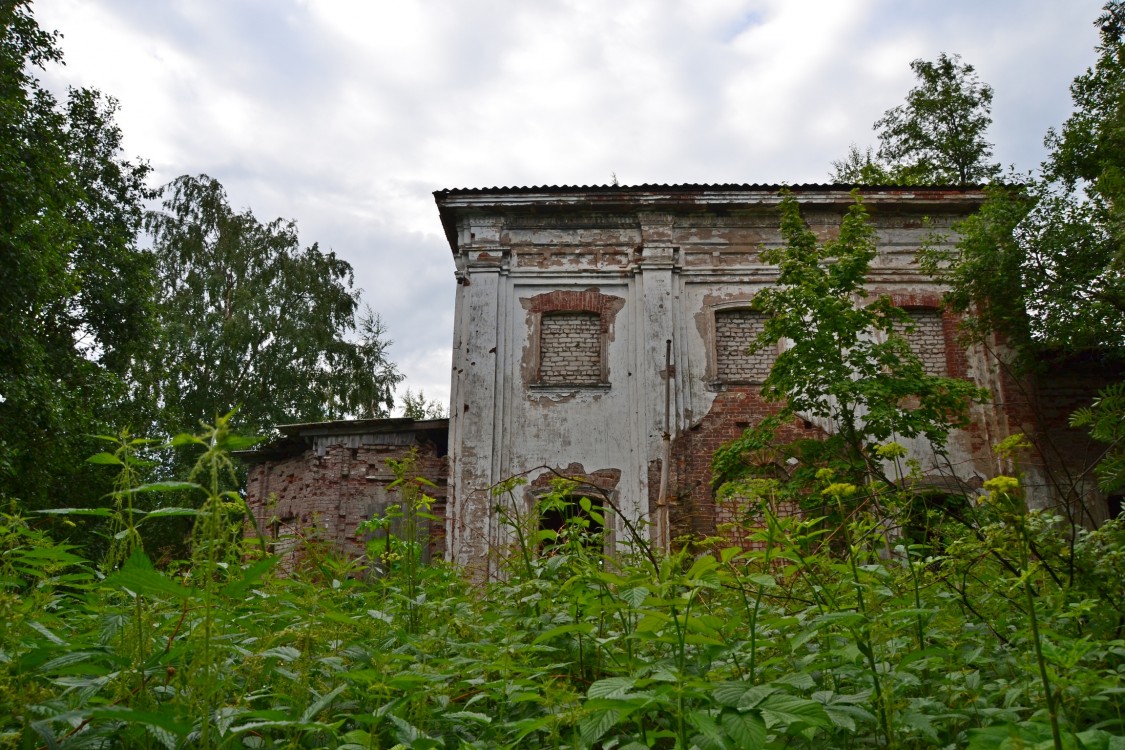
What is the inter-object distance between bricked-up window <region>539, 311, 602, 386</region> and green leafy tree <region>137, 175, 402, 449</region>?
41.6 feet

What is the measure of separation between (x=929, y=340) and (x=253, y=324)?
19.1 metres

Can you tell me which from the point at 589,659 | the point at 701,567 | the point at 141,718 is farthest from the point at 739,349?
the point at 141,718

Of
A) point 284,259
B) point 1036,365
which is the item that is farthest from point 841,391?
point 284,259

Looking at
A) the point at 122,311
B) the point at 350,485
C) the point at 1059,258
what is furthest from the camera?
the point at 122,311

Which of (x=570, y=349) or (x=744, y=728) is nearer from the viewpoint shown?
(x=744, y=728)

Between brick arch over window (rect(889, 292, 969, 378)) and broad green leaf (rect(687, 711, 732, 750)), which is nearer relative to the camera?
broad green leaf (rect(687, 711, 732, 750))

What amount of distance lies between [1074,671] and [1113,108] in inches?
578

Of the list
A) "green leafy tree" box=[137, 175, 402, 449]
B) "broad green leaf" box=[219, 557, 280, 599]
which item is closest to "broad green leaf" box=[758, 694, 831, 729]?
"broad green leaf" box=[219, 557, 280, 599]

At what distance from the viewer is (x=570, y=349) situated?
14133mm

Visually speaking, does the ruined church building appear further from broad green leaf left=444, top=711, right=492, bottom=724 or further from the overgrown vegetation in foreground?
broad green leaf left=444, top=711, right=492, bottom=724

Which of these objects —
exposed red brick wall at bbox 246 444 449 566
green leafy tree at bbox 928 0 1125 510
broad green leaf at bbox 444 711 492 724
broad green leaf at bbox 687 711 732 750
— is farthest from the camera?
exposed red brick wall at bbox 246 444 449 566

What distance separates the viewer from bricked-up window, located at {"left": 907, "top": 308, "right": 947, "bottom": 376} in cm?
1391

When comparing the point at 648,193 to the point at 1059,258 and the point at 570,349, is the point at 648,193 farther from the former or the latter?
the point at 1059,258

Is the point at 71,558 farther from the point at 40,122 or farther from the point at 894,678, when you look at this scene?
the point at 40,122
